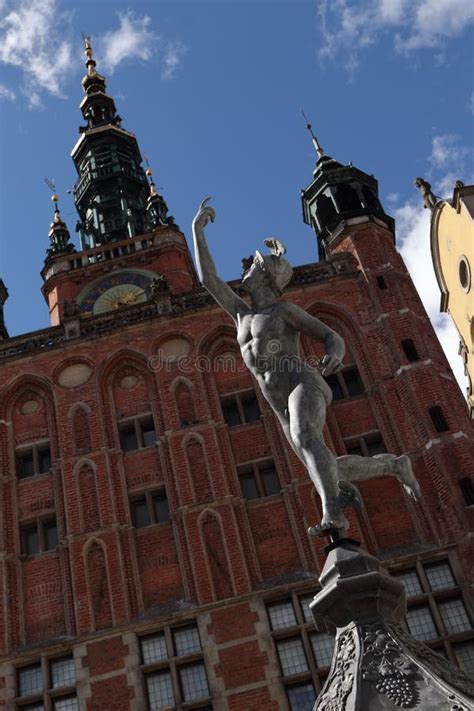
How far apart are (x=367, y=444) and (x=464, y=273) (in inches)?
227

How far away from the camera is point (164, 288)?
2408 cm

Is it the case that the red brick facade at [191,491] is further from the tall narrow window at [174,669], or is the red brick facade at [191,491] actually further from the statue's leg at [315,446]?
the statue's leg at [315,446]

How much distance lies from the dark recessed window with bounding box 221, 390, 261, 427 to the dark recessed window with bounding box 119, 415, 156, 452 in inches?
75.6

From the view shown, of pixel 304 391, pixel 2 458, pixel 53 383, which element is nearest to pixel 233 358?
pixel 53 383

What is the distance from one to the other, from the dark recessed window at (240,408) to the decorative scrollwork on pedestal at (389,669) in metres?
15.2

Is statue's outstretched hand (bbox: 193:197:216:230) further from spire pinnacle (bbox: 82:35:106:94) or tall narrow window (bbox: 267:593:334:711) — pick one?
spire pinnacle (bbox: 82:35:106:94)

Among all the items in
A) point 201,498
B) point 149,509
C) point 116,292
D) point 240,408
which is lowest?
point 201,498

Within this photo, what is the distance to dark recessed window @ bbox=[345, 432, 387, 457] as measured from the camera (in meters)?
20.2

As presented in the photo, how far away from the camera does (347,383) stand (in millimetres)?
21719

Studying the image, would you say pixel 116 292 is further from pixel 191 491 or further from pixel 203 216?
pixel 203 216

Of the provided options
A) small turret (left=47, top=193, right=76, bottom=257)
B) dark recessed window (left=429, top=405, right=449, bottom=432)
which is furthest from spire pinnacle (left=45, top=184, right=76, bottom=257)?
dark recessed window (left=429, top=405, right=449, bottom=432)

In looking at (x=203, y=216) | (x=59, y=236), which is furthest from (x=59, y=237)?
(x=203, y=216)

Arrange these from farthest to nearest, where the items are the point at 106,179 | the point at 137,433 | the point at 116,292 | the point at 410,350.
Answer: the point at 106,179, the point at 116,292, the point at 410,350, the point at 137,433

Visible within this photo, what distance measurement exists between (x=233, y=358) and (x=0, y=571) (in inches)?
310
